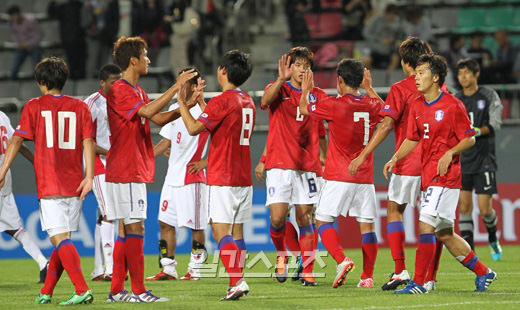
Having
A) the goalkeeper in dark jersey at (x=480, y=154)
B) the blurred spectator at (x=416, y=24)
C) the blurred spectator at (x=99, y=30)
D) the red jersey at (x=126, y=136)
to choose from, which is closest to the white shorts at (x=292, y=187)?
the red jersey at (x=126, y=136)

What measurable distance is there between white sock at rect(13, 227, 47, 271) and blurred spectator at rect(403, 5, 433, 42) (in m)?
9.43

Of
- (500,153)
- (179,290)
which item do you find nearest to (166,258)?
(179,290)

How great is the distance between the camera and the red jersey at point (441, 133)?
7684 mm

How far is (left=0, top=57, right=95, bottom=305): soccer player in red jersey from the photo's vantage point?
739cm

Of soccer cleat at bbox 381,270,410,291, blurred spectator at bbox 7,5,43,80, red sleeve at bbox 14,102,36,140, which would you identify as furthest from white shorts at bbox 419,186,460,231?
blurred spectator at bbox 7,5,43,80

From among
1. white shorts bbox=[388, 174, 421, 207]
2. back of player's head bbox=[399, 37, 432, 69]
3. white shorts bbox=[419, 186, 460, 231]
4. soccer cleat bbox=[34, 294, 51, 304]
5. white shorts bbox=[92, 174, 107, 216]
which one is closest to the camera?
white shorts bbox=[419, 186, 460, 231]

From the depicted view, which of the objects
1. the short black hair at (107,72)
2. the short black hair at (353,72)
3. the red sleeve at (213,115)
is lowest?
the red sleeve at (213,115)

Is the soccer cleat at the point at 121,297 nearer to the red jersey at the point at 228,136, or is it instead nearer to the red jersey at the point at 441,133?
the red jersey at the point at 228,136

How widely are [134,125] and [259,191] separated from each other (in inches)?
244

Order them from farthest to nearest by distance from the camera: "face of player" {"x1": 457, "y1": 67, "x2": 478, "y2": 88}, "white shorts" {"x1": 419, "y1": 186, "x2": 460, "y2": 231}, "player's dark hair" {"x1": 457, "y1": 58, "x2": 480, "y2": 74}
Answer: "face of player" {"x1": 457, "y1": 67, "x2": 478, "y2": 88}
"player's dark hair" {"x1": 457, "y1": 58, "x2": 480, "y2": 74}
"white shorts" {"x1": 419, "y1": 186, "x2": 460, "y2": 231}

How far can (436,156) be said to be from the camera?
25.4ft

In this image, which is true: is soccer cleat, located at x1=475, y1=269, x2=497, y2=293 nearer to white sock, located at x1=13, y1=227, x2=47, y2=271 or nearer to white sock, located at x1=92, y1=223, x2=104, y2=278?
white sock, located at x1=92, y1=223, x2=104, y2=278

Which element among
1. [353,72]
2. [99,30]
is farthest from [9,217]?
[99,30]

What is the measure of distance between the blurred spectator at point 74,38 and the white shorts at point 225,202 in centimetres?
1010
